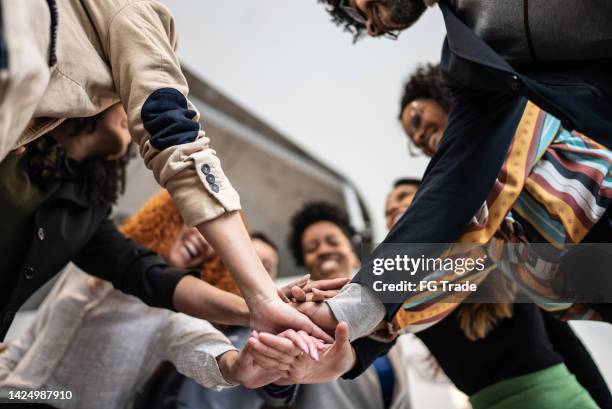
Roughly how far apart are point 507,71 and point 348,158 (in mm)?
1747

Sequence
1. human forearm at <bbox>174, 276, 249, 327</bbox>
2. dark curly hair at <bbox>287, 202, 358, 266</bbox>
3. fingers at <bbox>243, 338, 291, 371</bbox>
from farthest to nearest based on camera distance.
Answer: dark curly hair at <bbox>287, 202, 358, 266</bbox>
human forearm at <bbox>174, 276, 249, 327</bbox>
fingers at <bbox>243, 338, 291, 371</bbox>

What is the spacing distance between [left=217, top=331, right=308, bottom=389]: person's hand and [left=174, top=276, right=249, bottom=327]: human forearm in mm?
64

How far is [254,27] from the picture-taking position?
176 centimetres

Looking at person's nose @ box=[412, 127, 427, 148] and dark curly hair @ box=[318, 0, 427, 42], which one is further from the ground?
dark curly hair @ box=[318, 0, 427, 42]

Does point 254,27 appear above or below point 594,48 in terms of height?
below

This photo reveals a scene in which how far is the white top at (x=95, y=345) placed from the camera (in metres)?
1.21

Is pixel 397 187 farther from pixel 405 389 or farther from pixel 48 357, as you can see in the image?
pixel 48 357

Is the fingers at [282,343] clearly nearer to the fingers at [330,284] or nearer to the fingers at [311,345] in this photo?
the fingers at [311,345]

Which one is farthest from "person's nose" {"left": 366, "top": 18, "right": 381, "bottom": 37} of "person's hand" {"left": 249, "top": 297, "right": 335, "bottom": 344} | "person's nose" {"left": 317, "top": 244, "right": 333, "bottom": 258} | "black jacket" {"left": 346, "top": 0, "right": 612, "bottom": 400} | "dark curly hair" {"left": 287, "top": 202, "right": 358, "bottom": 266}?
"dark curly hair" {"left": 287, "top": 202, "right": 358, "bottom": 266}

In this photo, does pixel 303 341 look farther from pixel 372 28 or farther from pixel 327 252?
pixel 327 252

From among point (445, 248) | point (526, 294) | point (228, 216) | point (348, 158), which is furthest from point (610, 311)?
point (348, 158)

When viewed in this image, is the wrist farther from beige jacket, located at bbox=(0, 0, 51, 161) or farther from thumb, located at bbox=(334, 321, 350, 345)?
beige jacket, located at bbox=(0, 0, 51, 161)

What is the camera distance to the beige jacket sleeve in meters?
0.73

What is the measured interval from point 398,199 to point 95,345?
2.72 feet
